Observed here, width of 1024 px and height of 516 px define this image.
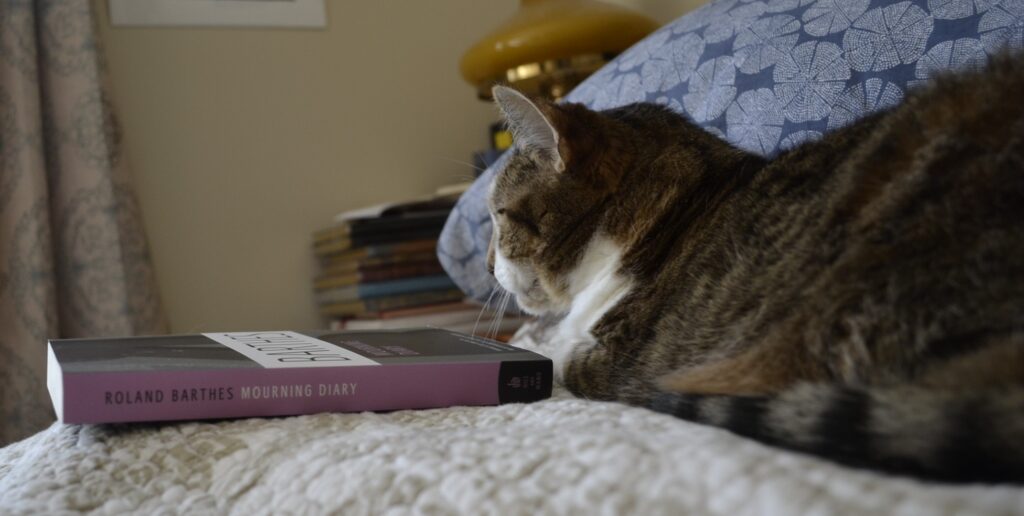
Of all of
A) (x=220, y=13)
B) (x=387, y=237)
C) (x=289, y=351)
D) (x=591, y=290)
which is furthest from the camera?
(x=220, y=13)

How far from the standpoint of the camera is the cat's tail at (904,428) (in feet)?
1.34

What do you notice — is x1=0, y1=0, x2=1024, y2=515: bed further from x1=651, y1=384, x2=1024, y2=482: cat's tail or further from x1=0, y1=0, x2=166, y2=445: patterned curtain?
x1=0, y1=0, x2=166, y2=445: patterned curtain

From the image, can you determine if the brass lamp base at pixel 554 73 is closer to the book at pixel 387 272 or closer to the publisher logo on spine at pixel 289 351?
the book at pixel 387 272

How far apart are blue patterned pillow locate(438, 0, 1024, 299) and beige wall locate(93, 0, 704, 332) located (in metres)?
0.86

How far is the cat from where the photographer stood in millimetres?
470

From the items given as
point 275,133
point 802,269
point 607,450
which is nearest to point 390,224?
point 275,133

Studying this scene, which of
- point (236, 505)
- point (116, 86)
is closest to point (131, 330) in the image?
point (116, 86)

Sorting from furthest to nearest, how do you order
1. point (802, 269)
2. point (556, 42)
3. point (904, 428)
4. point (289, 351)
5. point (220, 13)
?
point (220, 13), point (556, 42), point (289, 351), point (802, 269), point (904, 428)

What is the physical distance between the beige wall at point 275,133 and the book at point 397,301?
0.92 feet

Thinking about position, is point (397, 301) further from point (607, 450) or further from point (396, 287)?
point (607, 450)

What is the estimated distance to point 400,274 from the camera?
189 centimetres

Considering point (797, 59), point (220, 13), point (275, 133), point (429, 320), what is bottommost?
point (429, 320)

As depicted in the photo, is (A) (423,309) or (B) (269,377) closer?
(B) (269,377)

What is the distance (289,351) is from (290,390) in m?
0.08
